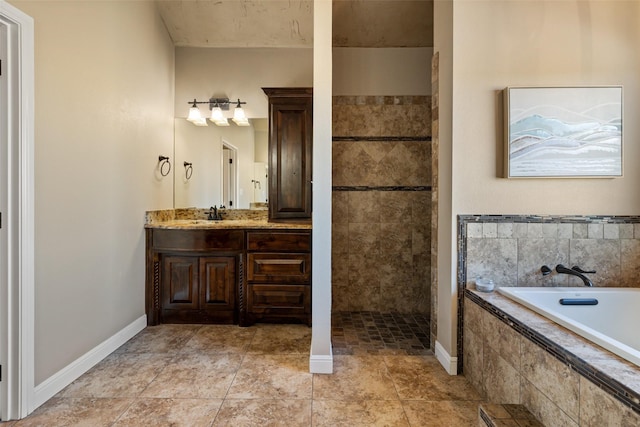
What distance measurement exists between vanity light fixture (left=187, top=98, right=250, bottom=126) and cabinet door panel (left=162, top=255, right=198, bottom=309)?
1422mm

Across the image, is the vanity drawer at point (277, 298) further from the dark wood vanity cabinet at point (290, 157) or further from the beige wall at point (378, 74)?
the beige wall at point (378, 74)

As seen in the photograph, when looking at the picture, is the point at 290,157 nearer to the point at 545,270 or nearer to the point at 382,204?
the point at 382,204

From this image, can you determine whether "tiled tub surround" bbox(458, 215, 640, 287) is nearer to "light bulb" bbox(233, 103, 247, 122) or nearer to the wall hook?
"light bulb" bbox(233, 103, 247, 122)

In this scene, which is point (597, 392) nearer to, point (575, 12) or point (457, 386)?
point (457, 386)

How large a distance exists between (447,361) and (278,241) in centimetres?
155

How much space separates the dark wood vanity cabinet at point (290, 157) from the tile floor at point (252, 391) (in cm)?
123

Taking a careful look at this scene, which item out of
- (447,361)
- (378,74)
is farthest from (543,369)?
(378,74)

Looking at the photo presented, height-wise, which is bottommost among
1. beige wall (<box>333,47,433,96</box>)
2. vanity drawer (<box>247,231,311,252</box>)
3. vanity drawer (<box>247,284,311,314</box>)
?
vanity drawer (<box>247,284,311,314</box>)

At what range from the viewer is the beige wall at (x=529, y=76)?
2.09m

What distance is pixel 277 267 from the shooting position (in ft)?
9.29

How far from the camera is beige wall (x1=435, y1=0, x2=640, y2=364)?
2088mm

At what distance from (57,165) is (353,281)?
8.33ft

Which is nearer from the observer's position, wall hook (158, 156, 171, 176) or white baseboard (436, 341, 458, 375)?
white baseboard (436, 341, 458, 375)

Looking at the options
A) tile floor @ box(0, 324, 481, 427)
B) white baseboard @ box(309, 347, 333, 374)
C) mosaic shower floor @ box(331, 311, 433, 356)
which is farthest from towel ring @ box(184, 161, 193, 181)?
white baseboard @ box(309, 347, 333, 374)
